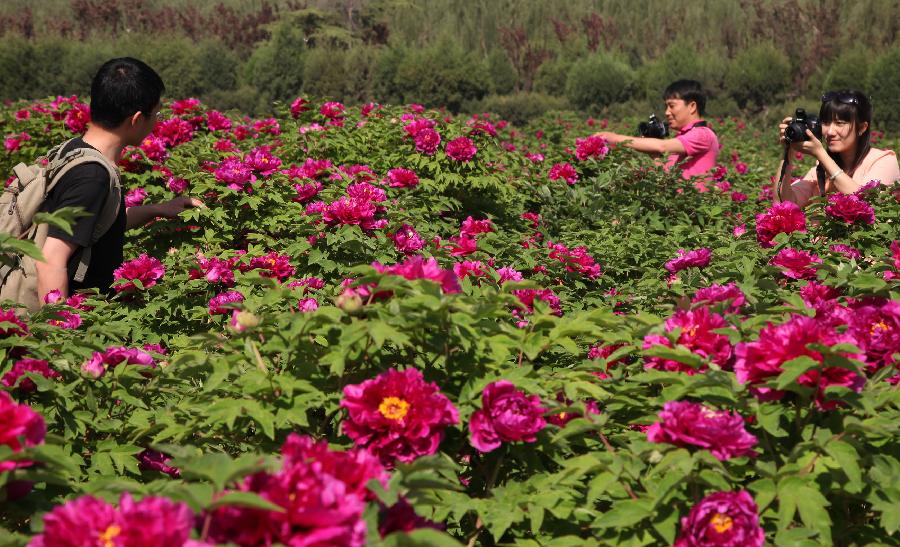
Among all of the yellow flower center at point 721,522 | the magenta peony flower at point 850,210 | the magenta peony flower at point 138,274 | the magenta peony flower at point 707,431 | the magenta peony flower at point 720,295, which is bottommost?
the magenta peony flower at point 850,210

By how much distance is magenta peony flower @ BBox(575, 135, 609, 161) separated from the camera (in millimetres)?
5730

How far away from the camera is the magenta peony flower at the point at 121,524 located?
100 centimetres

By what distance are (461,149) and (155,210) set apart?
1.82m

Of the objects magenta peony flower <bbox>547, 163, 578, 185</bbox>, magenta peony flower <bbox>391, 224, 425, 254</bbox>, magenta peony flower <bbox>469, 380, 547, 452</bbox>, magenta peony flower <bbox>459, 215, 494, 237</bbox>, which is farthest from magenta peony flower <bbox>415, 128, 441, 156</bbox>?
magenta peony flower <bbox>469, 380, 547, 452</bbox>

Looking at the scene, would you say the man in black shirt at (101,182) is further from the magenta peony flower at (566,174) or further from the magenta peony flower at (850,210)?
the magenta peony flower at (566,174)

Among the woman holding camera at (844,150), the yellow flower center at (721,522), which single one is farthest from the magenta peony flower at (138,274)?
the woman holding camera at (844,150)

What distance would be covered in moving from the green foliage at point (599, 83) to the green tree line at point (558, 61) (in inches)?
1.6

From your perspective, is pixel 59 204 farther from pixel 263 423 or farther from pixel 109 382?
pixel 263 423

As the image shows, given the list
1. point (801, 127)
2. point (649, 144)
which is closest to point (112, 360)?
point (801, 127)

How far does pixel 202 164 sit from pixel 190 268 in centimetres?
128

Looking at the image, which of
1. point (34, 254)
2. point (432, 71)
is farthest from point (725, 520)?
point (432, 71)

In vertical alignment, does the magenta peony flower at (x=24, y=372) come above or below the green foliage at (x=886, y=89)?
above

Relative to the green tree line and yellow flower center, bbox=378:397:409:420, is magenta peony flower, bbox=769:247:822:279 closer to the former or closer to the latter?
yellow flower center, bbox=378:397:409:420

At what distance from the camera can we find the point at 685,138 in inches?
232
